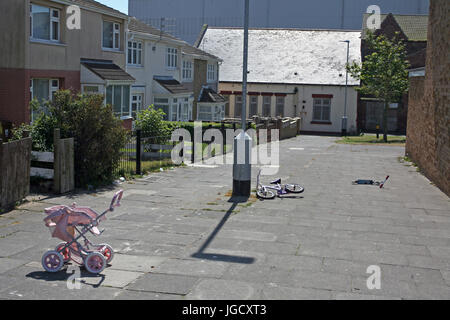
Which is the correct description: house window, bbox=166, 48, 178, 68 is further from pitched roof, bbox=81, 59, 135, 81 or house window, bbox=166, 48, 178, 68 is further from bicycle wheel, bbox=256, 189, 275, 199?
bicycle wheel, bbox=256, 189, 275, 199

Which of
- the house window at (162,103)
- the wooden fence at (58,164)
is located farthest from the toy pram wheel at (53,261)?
the house window at (162,103)

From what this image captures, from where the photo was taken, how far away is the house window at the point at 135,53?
32.8m

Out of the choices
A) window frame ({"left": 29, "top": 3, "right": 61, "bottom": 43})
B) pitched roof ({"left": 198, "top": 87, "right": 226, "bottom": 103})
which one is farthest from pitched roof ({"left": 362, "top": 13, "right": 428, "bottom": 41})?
window frame ({"left": 29, "top": 3, "right": 61, "bottom": 43})

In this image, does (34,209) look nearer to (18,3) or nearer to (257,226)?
(257,226)

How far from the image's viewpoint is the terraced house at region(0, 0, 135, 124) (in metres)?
22.0

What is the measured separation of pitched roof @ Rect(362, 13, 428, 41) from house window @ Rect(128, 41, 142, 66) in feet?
94.6

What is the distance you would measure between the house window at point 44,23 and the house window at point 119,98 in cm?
434

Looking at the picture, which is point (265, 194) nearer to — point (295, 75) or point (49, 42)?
point (49, 42)

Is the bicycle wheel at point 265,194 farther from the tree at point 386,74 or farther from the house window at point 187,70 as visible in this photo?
the tree at point 386,74

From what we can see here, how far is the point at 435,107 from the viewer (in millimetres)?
19562

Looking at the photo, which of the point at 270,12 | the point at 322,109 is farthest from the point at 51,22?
the point at 270,12

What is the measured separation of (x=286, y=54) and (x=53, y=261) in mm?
52338
